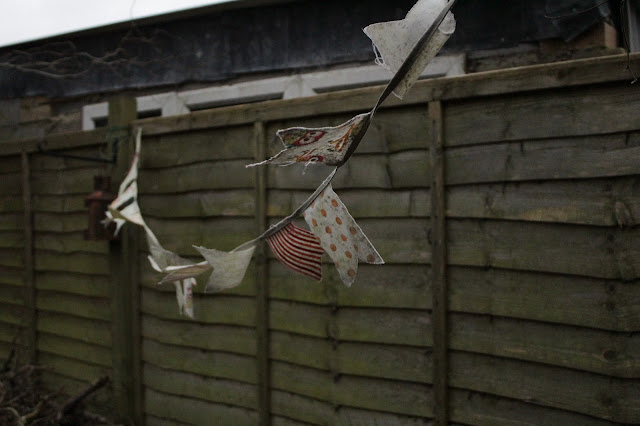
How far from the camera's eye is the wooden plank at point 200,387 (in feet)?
9.28

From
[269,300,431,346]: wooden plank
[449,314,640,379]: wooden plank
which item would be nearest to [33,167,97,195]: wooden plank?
[269,300,431,346]: wooden plank

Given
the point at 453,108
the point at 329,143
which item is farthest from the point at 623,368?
the point at 329,143

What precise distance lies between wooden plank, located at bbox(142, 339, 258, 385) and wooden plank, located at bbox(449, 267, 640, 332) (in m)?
1.10

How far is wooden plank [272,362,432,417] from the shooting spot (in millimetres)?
2250

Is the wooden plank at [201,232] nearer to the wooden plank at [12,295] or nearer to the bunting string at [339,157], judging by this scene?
the bunting string at [339,157]

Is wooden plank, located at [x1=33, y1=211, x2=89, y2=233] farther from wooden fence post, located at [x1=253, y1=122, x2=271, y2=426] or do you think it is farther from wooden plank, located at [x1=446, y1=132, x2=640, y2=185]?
wooden plank, located at [x1=446, y1=132, x2=640, y2=185]

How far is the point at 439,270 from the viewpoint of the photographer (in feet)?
7.12

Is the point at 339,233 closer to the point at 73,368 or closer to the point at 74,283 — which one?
the point at 74,283

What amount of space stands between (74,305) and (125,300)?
0.60 m

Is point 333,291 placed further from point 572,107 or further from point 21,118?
point 21,118

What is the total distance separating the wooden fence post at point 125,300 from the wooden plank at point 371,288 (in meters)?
1.11

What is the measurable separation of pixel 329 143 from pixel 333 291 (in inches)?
51.4

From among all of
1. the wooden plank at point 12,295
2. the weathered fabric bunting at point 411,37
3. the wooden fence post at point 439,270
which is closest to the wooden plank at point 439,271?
the wooden fence post at point 439,270

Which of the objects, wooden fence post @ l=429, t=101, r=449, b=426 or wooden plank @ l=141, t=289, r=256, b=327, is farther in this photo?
wooden plank @ l=141, t=289, r=256, b=327
